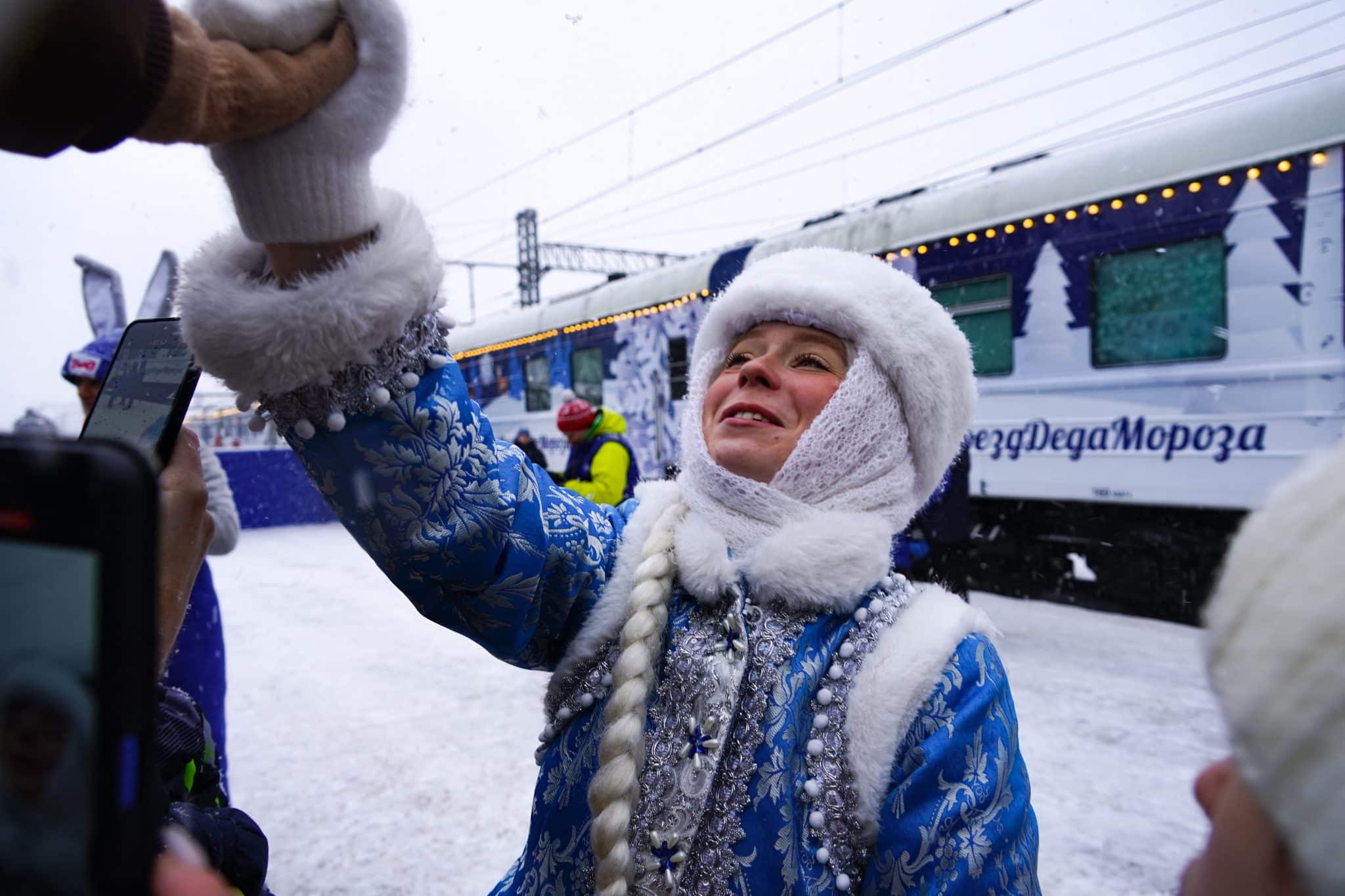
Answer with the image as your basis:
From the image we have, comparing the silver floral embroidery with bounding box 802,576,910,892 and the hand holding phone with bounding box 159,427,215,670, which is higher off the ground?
the hand holding phone with bounding box 159,427,215,670

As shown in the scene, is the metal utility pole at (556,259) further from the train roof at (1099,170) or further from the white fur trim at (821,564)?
the white fur trim at (821,564)

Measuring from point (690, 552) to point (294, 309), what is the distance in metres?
0.59

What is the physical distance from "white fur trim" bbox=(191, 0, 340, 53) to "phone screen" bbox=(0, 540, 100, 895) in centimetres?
45

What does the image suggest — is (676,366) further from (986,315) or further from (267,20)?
(267,20)

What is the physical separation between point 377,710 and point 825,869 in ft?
12.1

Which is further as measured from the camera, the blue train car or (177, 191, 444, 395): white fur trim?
the blue train car

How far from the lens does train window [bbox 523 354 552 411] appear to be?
9.88 meters

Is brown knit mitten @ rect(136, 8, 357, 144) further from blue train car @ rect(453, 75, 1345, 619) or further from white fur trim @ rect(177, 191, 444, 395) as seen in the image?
blue train car @ rect(453, 75, 1345, 619)

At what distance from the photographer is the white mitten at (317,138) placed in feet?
2.03

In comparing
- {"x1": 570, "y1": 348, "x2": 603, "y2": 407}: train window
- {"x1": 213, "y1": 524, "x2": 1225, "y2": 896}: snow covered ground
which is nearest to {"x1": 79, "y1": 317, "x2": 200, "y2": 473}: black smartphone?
{"x1": 213, "y1": 524, "x2": 1225, "y2": 896}: snow covered ground

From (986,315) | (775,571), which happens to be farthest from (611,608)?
(986,315)

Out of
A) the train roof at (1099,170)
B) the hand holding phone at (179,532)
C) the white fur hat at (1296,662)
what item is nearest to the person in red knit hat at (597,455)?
the train roof at (1099,170)

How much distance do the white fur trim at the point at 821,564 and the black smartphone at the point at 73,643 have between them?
2.79ft

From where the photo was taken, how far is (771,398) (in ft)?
3.93
